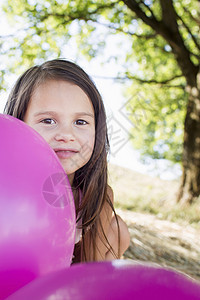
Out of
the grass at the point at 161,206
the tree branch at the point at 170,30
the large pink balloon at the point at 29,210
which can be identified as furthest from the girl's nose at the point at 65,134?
the tree branch at the point at 170,30

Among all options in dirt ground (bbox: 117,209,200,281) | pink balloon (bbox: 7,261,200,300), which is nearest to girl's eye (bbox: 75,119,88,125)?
pink balloon (bbox: 7,261,200,300)

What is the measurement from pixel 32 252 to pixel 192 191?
5117 mm

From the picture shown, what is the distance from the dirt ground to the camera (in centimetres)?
320

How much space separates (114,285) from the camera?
607 millimetres

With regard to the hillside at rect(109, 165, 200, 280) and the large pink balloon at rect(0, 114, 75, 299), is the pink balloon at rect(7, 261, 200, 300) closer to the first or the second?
the large pink balloon at rect(0, 114, 75, 299)

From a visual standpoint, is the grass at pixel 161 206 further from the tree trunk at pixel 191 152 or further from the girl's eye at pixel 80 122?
the girl's eye at pixel 80 122

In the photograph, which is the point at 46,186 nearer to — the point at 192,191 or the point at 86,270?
the point at 86,270

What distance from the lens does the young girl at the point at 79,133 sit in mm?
Result: 1622

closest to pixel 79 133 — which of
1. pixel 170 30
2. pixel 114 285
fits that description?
pixel 114 285

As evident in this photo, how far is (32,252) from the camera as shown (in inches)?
35.9

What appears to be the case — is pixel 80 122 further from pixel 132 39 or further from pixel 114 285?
pixel 132 39

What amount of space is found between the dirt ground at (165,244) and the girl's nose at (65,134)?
1784mm

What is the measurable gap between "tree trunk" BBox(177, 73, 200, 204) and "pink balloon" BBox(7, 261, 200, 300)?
524 centimetres

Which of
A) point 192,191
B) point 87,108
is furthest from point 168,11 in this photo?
point 87,108
